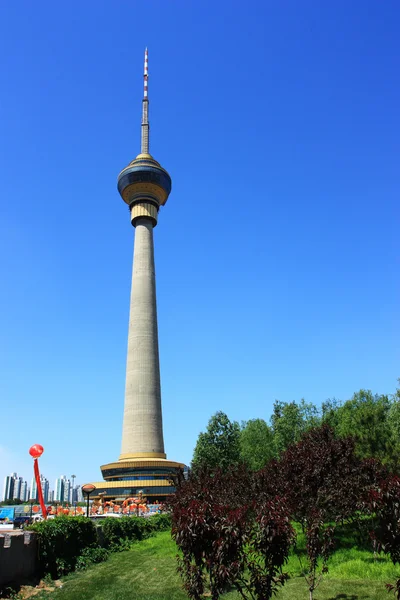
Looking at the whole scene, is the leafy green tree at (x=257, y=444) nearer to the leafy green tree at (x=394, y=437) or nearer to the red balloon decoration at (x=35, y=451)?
the leafy green tree at (x=394, y=437)

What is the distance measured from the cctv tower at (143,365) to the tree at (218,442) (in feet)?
49.0

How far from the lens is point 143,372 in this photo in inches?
2714

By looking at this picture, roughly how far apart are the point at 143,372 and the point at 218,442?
2236 centimetres

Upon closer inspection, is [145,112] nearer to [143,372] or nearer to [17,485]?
[143,372]

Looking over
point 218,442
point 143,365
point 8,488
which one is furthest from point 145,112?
point 8,488

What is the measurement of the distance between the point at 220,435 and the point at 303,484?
32.9 metres

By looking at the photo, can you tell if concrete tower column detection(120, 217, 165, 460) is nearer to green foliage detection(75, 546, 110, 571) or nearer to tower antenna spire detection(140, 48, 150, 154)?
tower antenna spire detection(140, 48, 150, 154)

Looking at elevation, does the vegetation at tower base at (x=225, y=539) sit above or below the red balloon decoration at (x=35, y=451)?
below

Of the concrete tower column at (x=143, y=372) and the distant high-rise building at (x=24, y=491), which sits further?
the distant high-rise building at (x=24, y=491)

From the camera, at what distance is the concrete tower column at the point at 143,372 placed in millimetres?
66625

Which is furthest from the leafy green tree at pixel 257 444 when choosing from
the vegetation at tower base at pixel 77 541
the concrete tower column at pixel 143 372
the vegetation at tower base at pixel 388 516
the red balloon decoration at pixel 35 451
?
the vegetation at tower base at pixel 388 516

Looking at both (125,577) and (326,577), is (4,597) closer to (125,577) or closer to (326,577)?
(125,577)

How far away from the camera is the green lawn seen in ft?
47.0

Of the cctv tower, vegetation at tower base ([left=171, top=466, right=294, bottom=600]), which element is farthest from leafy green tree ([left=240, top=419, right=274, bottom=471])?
vegetation at tower base ([left=171, top=466, right=294, bottom=600])
